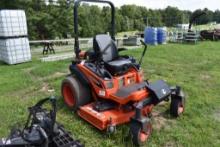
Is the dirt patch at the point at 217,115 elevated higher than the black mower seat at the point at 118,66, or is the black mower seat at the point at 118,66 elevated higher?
the black mower seat at the point at 118,66

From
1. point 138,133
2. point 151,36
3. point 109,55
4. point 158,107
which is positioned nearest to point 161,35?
point 151,36

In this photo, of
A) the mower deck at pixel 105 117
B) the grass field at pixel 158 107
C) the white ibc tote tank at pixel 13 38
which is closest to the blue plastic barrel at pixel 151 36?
the grass field at pixel 158 107

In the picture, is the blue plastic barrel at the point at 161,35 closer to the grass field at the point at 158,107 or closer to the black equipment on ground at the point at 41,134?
the grass field at the point at 158,107

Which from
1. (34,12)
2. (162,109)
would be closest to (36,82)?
(162,109)

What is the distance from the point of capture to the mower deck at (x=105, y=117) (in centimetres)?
296

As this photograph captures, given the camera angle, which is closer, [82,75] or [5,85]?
[82,75]

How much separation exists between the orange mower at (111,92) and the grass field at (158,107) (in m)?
0.16

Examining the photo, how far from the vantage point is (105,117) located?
3004mm

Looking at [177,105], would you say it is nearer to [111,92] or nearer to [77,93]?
[111,92]

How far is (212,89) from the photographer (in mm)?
4996

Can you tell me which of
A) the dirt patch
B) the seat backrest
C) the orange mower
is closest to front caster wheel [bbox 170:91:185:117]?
the orange mower

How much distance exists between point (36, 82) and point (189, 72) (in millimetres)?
4175

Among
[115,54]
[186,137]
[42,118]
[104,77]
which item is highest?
[115,54]

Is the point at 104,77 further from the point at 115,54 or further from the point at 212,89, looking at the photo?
the point at 212,89
